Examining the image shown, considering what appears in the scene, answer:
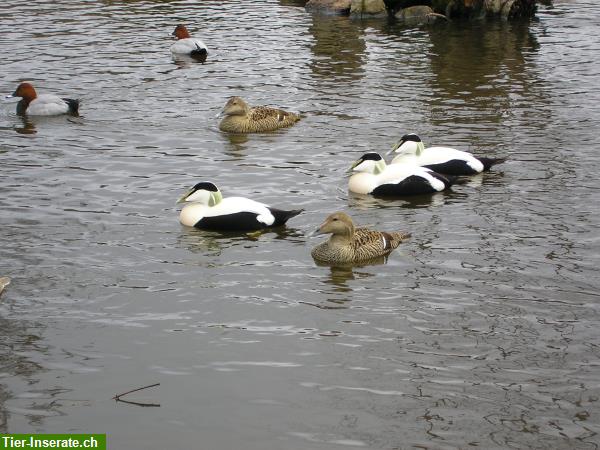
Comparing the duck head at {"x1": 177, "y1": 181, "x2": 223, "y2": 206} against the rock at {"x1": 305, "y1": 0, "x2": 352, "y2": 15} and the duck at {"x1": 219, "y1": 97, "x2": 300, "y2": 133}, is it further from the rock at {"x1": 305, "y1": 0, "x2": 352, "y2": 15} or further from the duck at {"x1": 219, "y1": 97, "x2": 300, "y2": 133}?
the rock at {"x1": 305, "y1": 0, "x2": 352, "y2": 15}

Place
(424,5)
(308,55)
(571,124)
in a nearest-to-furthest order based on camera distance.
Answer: (571,124) < (308,55) < (424,5)

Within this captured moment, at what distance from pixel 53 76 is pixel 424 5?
10131 mm

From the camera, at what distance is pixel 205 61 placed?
2088 centimetres

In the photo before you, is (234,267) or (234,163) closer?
(234,267)

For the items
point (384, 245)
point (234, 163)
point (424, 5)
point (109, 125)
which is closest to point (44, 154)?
point (109, 125)

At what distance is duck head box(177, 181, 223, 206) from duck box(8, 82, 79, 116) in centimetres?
552

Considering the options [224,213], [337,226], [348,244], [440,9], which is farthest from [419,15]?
[348,244]

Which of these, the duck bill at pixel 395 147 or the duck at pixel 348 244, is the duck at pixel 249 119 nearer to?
the duck bill at pixel 395 147

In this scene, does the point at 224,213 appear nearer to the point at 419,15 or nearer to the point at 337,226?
the point at 337,226

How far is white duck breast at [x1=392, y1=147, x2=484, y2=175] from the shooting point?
13258mm

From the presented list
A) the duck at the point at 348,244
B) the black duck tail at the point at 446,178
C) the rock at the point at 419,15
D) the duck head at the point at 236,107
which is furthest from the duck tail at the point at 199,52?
the duck at the point at 348,244

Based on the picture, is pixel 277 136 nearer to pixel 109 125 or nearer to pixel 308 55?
pixel 109 125

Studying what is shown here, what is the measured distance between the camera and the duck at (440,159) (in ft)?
→ 43.5

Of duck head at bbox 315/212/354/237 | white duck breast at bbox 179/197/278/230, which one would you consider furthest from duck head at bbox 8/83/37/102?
duck head at bbox 315/212/354/237
